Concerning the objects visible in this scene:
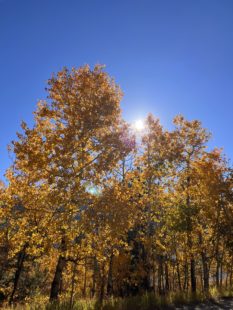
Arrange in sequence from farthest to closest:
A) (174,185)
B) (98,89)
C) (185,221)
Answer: (174,185), (185,221), (98,89)

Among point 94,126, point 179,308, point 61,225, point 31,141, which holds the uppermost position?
point 94,126

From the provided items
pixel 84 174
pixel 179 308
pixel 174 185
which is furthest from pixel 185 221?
pixel 84 174

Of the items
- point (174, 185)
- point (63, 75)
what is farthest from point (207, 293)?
point (63, 75)

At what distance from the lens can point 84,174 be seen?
32.6ft

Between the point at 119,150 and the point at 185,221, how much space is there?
7.39 metres

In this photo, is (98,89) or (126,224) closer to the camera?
(126,224)

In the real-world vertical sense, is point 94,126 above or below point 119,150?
above

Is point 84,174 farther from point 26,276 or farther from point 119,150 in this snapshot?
point 26,276

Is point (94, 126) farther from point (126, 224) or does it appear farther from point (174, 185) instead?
point (174, 185)

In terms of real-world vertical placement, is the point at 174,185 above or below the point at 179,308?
above

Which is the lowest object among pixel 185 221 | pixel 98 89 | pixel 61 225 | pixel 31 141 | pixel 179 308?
pixel 179 308

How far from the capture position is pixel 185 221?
1476 cm

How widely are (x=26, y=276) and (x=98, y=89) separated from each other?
21.1 metres

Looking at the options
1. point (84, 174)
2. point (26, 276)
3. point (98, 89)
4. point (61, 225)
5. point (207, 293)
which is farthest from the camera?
point (26, 276)
